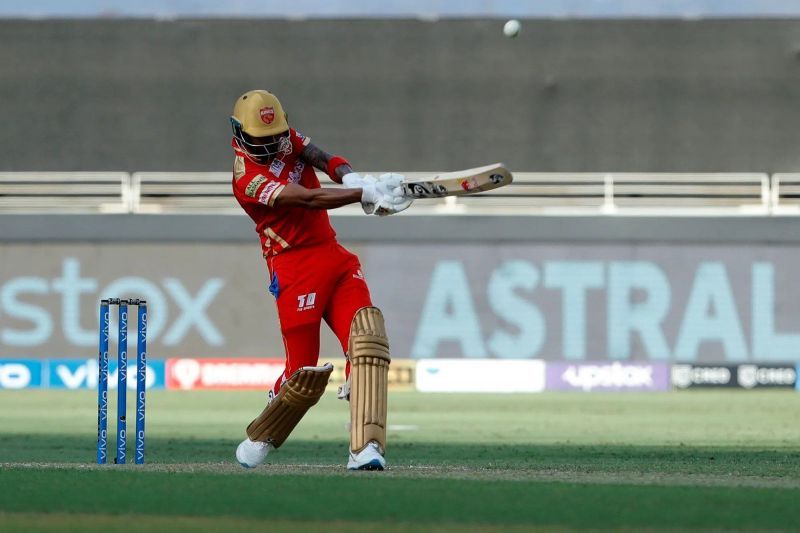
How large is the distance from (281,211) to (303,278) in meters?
0.31

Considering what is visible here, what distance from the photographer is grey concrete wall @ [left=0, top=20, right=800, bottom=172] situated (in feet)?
75.1

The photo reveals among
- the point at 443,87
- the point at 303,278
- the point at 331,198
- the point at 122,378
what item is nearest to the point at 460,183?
the point at 331,198

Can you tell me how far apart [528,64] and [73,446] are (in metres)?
14.2

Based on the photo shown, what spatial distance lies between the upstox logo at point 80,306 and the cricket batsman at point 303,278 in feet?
44.5

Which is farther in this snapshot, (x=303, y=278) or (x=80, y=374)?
(x=80, y=374)

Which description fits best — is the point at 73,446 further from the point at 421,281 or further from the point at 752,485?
the point at 421,281

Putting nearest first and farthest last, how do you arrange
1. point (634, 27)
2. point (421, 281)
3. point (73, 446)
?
1. point (73, 446)
2. point (421, 281)
3. point (634, 27)

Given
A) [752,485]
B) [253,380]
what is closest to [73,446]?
[752,485]

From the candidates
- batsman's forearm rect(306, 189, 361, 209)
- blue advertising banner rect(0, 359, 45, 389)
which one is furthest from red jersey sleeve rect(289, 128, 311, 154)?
blue advertising banner rect(0, 359, 45, 389)

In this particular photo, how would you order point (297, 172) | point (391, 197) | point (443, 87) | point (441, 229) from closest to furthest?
point (391, 197)
point (297, 172)
point (441, 229)
point (443, 87)

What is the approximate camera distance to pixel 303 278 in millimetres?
6684

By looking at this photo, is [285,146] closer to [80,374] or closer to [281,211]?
[281,211]

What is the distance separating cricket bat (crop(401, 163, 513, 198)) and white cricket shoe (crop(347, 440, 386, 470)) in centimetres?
108

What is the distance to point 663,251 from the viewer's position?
65.2 ft
